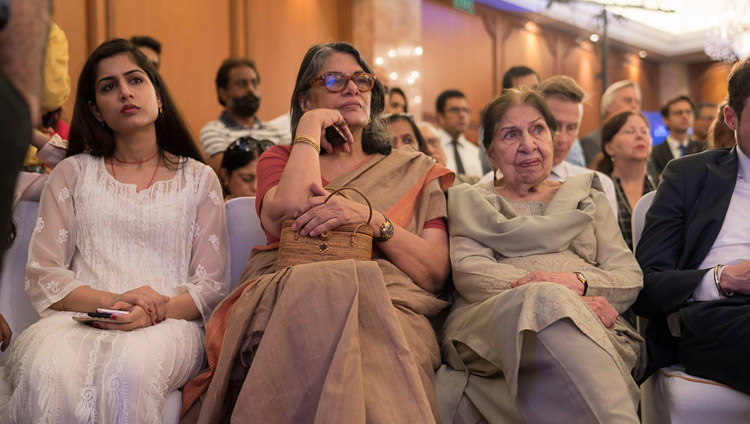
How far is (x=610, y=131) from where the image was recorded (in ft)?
12.2

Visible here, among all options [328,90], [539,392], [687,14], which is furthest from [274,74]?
[687,14]

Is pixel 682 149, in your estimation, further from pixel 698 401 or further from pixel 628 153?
pixel 698 401

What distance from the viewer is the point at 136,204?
230 centimetres

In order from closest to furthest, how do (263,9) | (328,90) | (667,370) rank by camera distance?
1. (667,370)
2. (328,90)
3. (263,9)

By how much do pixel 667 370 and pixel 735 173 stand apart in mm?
672

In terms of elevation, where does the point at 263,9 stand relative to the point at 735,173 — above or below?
above

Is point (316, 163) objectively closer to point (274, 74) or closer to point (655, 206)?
point (655, 206)

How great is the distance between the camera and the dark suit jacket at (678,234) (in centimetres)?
212

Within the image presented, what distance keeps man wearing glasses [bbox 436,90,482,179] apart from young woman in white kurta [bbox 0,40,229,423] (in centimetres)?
311

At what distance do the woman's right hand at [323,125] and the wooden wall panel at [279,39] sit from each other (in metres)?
4.15

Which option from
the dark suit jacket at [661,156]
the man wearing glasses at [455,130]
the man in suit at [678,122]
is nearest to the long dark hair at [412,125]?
the man wearing glasses at [455,130]

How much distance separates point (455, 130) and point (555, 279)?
3.64m

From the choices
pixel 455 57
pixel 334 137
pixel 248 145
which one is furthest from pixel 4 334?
pixel 455 57

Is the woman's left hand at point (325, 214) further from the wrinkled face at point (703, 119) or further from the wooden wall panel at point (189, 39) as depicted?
the wrinkled face at point (703, 119)
